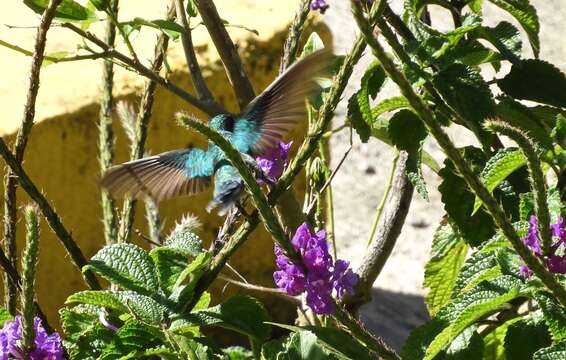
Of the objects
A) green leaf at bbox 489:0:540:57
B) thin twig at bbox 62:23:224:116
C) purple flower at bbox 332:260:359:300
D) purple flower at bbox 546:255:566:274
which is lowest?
purple flower at bbox 332:260:359:300

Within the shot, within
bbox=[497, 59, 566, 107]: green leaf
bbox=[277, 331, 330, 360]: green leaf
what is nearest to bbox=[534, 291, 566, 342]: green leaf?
bbox=[277, 331, 330, 360]: green leaf

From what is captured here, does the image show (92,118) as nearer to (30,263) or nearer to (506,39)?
(506,39)

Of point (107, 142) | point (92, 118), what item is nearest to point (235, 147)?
point (107, 142)

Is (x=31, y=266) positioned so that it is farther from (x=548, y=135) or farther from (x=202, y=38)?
(x=202, y=38)

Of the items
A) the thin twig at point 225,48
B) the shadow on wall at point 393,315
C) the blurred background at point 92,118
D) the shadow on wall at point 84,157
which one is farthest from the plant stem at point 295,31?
the shadow on wall at point 393,315

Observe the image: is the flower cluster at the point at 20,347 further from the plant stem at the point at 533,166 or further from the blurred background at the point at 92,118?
the blurred background at the point at 92,118

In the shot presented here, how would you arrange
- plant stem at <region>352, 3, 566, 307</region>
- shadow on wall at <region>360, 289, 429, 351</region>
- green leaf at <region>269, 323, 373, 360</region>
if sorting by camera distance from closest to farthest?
plant stem at <region>352, 3, 566, 307</region> → green leaf at <region>269, 323, 373, 360</region> → shadow on wall at <region>360, 289, 429, 351</region>

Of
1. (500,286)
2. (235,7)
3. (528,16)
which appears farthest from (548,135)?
(235,7)

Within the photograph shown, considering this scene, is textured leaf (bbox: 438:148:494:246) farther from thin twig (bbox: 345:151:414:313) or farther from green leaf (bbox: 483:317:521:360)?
thin twig (bbox: 345:151:414:313)
